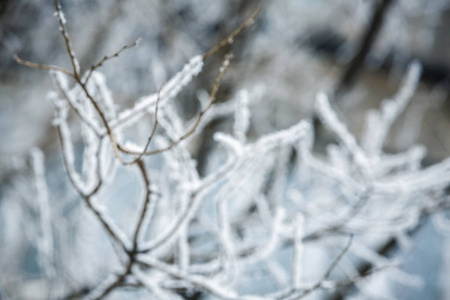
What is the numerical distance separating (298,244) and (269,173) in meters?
1.79

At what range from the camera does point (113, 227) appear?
1.15m

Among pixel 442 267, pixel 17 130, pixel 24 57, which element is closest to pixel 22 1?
pixel 24 57

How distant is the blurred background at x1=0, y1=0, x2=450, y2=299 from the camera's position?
2822mm

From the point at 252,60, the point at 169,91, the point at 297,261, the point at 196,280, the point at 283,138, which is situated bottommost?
the point at 297,261

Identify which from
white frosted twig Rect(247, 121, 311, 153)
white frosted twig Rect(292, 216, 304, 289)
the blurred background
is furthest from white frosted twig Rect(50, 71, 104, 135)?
the blurred background

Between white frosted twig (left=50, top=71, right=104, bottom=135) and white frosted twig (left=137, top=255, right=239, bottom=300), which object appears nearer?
white frosted twig (left=50, top=71, right=104, bottom=135)

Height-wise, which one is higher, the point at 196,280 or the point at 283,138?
the point at 283,138

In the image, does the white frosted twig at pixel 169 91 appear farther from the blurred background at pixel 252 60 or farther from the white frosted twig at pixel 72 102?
the blurred background at pixel 252 60

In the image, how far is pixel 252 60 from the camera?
10.7 ft

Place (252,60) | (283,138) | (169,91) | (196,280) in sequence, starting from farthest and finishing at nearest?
(252,60) → (196,280) → (283,138) → (169,91)

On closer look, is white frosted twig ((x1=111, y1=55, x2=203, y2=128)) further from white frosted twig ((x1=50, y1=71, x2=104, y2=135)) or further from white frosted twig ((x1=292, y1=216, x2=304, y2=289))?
white frosted twig ((x1=292, y1=216, x2=304, y2=289))

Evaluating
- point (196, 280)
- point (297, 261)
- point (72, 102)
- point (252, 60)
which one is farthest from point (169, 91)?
point (252, 60)

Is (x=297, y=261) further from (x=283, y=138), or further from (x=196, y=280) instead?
(x=283, y=138)

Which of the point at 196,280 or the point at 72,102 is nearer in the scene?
the point at 72,102
